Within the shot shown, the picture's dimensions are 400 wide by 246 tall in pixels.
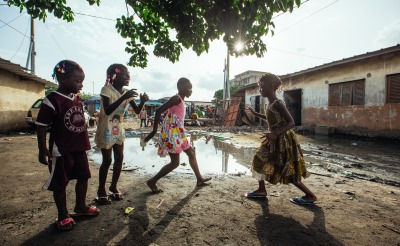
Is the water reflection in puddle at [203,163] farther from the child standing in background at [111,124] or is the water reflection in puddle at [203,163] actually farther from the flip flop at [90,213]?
the flip flop at [90,213]

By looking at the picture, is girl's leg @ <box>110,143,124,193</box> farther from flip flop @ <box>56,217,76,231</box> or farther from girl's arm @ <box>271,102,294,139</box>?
girl's arm @ <box>271,102,294,139</box>

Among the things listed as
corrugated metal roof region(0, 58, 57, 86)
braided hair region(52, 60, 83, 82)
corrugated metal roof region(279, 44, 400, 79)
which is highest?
corrugated metal roof region(279, 44, 400, 79)

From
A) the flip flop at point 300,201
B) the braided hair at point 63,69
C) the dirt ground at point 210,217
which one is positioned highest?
the braided hair at point 63,69

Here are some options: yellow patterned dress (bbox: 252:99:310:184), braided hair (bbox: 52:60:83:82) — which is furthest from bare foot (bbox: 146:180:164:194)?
braided hair (bbox: 52:60:83:82)

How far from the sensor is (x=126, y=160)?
203 inches

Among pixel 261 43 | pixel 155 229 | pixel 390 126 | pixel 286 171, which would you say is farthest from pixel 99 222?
pixel 390 126

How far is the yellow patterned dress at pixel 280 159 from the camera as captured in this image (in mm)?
2586

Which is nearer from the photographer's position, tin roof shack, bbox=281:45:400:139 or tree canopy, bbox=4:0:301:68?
tree canopy, bbox=4:0:301:68

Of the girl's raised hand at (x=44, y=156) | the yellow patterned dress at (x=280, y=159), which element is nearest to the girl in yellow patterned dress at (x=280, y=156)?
the yellow patterned dress at (x=280, y=159)

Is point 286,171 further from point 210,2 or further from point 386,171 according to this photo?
point 386,171

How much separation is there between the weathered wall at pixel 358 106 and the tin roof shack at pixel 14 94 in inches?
601

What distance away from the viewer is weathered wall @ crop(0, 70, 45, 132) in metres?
10.4

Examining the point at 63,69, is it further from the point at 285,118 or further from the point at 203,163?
the point at 203,163

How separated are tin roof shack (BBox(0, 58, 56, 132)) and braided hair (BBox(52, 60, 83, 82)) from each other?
9.54 metres
